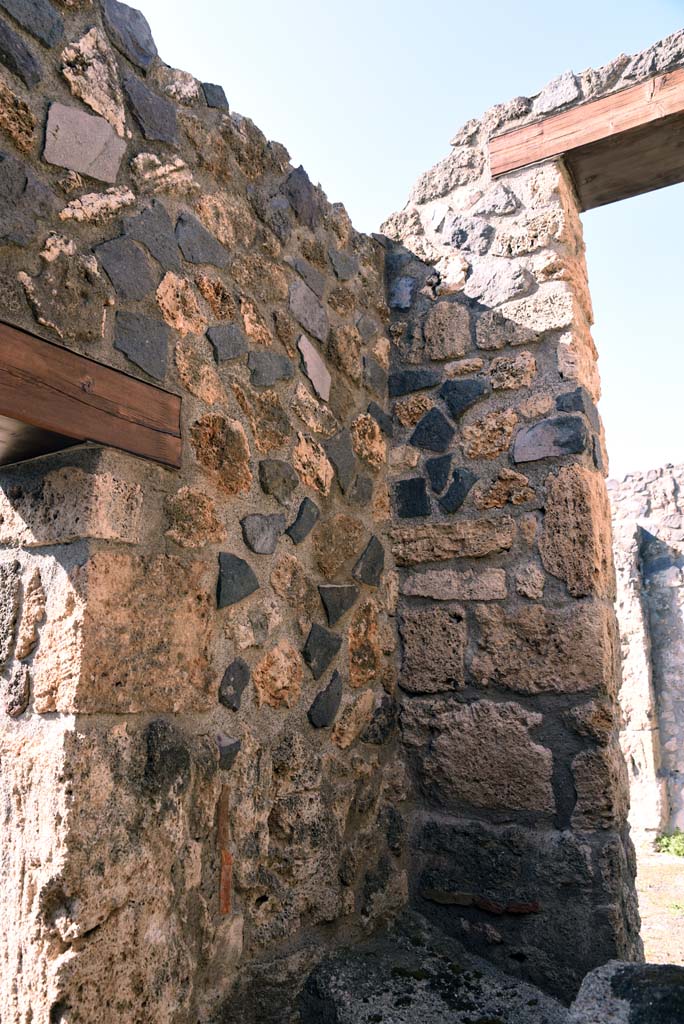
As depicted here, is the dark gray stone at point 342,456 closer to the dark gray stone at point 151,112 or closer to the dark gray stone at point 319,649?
the dark gray stone at point 319,649

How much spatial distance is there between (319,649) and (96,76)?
1426 mm

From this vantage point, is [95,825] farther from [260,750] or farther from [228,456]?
[228,456]

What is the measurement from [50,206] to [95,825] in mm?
1128

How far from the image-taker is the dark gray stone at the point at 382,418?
96.3 inches

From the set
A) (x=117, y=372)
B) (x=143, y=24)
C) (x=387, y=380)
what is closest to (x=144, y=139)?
(x=143, y=24)

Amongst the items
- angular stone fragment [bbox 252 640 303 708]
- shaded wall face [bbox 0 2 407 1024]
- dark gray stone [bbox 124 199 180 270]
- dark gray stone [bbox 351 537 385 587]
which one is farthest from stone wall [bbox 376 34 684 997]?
dark gray stone [bbox 124 199 180 270]

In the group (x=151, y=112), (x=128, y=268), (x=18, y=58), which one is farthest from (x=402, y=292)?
(x=18, y=58)

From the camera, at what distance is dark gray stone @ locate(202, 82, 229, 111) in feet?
5.97

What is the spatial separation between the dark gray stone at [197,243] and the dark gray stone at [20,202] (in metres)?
0.38

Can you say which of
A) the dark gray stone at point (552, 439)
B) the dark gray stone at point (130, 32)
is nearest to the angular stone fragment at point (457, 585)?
the dark gray stone at point (552, 439)

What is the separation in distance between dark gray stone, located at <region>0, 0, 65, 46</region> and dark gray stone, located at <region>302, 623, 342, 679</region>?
1.43m

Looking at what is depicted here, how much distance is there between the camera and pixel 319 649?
196 centimetres

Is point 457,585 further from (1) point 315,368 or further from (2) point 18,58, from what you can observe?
(2) point 18,58

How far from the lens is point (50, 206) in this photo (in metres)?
1.35
